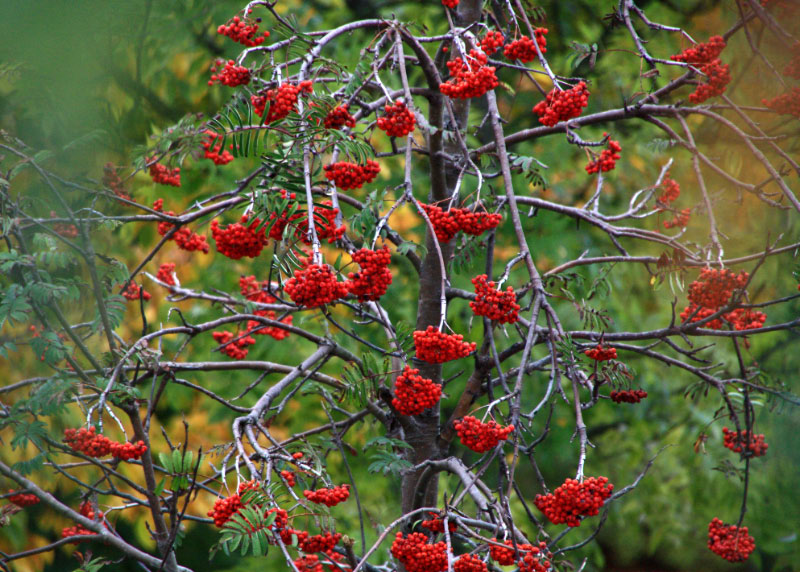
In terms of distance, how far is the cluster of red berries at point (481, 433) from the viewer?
185 cm

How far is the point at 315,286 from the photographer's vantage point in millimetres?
1690

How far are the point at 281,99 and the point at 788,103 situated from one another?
1.31m

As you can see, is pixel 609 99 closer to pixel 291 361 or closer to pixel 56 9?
pixel 291 361

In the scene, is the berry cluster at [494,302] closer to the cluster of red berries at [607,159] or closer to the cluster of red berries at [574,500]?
the cluster of red berries at [574,500]

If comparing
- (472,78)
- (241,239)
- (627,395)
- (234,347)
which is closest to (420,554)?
(627,395)

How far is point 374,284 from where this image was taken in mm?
1899

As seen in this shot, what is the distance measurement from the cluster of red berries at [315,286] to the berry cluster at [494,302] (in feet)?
1.23

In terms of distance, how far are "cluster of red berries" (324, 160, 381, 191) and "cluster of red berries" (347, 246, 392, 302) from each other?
0.94 feet

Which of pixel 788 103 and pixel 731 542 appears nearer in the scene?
pixel 788 103

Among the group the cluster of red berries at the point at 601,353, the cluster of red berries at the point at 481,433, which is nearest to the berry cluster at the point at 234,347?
the cluster of red berries at the point at 481,433

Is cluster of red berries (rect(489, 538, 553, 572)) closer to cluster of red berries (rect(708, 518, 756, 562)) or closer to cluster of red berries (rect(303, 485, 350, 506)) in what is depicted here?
cluster of red berries (rect(303, 485, 350, 506))

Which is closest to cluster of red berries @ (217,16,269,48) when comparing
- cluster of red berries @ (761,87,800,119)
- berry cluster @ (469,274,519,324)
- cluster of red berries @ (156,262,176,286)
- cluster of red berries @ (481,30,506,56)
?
cluster of red berries @ (481,30,506,56)

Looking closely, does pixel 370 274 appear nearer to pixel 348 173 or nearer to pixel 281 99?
pixel 348 173

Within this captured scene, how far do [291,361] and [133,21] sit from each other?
3.89 m
